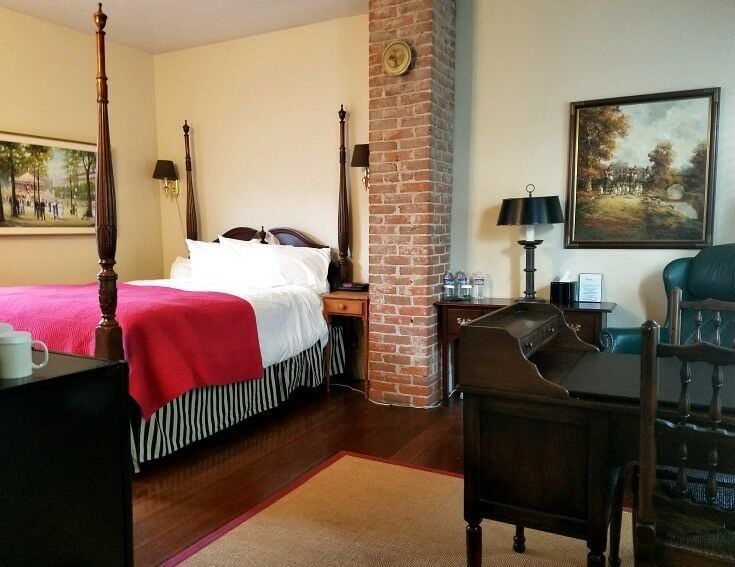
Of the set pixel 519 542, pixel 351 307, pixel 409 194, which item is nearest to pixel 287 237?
pixel 351 307

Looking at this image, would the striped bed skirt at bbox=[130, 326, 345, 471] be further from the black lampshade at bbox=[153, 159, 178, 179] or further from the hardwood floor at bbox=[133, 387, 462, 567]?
the black lampshade at bbox=[153, 159, 178, 179]

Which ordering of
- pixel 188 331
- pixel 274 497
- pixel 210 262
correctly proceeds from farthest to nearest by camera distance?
pixel 210 262
pixel 188 331
pixel 274 497

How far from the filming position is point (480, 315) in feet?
12.3

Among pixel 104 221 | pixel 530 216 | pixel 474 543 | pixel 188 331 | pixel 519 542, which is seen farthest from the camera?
pixel 530 216

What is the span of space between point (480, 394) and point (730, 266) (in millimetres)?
2121

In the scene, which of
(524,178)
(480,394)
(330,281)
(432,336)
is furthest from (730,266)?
(330,281)

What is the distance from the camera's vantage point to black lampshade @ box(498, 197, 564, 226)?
3551 millimetres

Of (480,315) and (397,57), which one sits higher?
(397,57)

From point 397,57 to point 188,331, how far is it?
2220 mm

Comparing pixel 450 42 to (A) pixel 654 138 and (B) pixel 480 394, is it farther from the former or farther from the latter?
(B) pixel 480 394

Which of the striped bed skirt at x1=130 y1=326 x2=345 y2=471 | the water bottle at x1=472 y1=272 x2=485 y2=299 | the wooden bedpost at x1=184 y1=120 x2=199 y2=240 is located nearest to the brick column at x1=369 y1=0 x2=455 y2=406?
the water bottle at x1=472 y1=272 x2=485 y2=299

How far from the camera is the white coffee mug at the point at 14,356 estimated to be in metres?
1.35

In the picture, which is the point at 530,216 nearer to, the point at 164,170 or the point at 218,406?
the point at 218,406

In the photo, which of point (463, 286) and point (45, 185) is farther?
point (45, 185)
